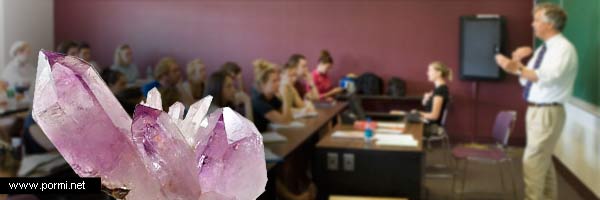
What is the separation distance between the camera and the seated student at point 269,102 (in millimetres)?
4164

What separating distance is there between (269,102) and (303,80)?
79.5 inches

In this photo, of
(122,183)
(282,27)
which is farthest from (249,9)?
(122,183)

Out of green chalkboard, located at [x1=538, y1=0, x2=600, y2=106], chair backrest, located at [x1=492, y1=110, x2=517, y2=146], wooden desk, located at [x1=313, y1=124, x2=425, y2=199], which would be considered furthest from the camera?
chair backrest, located at [x1=492, y1=110, x2=517, y2=146]

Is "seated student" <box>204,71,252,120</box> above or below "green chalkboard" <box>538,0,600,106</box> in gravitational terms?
below

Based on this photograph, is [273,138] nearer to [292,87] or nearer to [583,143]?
[292,87]

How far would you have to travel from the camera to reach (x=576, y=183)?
4512mm

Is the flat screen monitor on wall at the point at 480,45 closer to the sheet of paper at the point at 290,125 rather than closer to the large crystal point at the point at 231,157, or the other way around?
the sheet of paper at the point at 290,125

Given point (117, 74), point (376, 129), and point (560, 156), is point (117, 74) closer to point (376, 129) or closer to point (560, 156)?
point (376, 129)

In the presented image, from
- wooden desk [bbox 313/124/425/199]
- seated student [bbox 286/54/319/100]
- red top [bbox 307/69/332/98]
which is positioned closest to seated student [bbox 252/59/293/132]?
wooden desk [bbox 313/124/425/199]

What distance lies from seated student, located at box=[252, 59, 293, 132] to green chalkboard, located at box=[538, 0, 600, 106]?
2.23 metres

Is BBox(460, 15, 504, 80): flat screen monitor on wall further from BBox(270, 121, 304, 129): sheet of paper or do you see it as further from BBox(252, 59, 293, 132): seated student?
BBox(270, 121, 304, 129): sheet of paper

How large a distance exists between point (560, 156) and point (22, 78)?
4538 millimetres

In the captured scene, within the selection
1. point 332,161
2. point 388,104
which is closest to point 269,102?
point 332,161

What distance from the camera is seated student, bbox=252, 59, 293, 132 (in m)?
4.16
